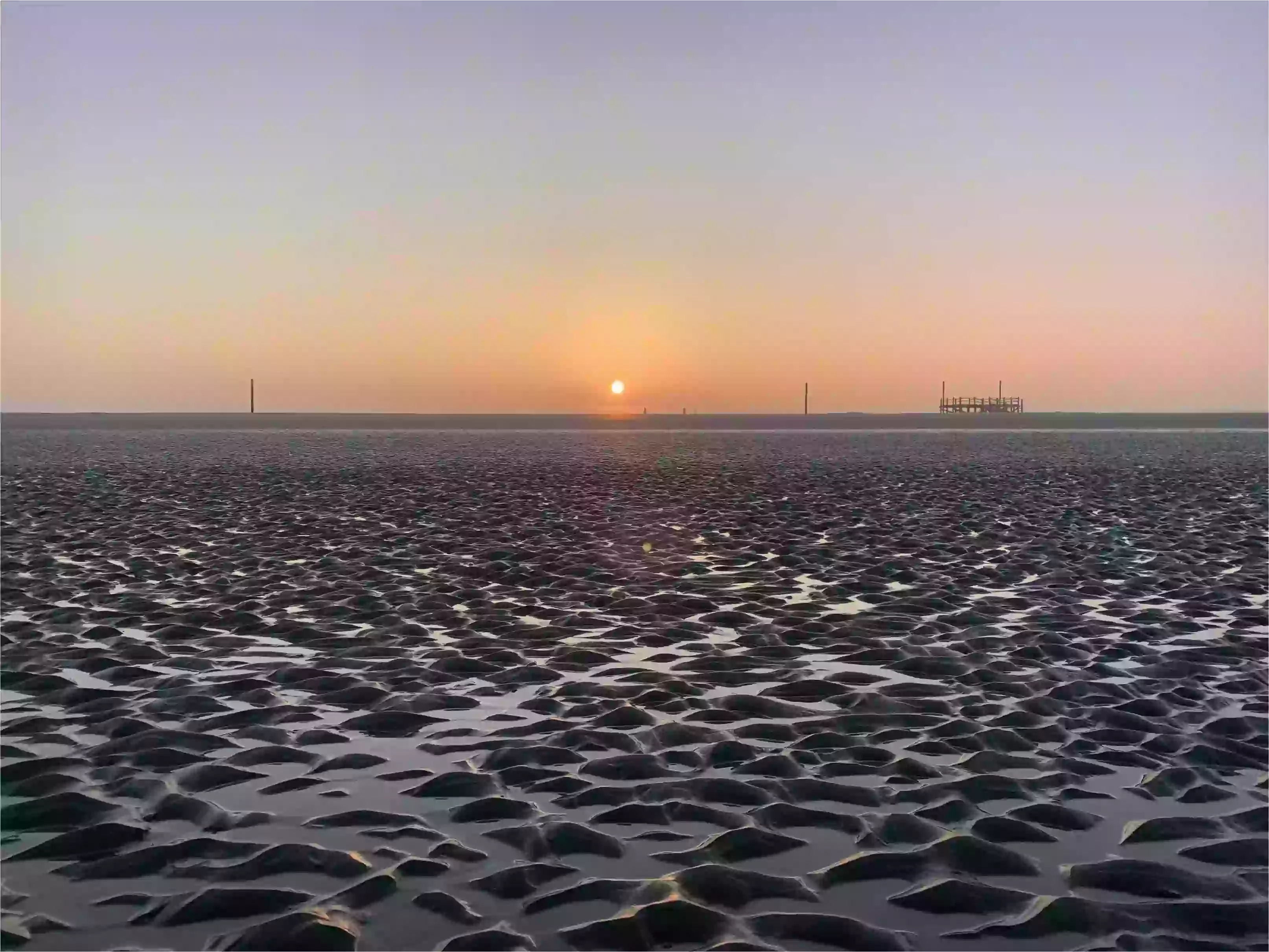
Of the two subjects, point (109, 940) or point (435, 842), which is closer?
point (109, 940)

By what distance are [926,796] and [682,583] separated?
9792 millimetres

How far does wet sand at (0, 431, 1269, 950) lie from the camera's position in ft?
20.1

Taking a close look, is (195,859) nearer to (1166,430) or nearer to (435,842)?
(435,842)

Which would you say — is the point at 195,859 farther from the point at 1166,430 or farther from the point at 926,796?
the point at 1166,430

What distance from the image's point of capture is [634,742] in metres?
9.19

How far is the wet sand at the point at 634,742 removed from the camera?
6.12 meters

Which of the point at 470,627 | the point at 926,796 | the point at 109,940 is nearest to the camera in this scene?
the point at 109,940

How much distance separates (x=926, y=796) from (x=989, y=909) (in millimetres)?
1789

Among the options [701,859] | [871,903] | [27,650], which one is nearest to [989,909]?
[871,903]

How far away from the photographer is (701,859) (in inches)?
265

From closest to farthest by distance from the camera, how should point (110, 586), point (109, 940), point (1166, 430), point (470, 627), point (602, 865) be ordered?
point (109, 940) < point (602, 865) < point (470, 627) < point (110, 586) < point (1166, 430)

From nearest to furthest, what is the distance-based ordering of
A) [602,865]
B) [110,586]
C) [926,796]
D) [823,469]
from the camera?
1. [602,865]
2. [926,796]
3. [110,586]
4. [823,469]

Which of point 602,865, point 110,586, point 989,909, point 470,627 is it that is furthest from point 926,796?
point 110,586

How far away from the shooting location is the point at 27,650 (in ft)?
41.3
